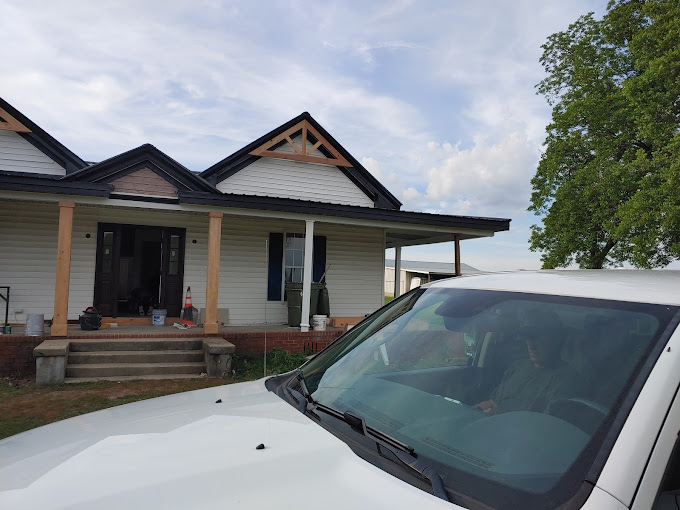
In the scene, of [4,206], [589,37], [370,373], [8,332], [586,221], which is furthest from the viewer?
[589,37]

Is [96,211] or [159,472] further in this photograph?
[96,211]

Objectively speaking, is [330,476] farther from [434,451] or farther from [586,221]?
[586,221]

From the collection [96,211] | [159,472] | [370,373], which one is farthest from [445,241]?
[159,472]

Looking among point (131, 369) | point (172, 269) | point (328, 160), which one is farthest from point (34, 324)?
point (328, 160)

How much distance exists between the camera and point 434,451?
1448mm

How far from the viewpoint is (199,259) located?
1212cm

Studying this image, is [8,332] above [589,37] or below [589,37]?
below

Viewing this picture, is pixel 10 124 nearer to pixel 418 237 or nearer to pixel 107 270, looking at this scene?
pixel 107 270

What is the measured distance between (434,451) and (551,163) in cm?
2082

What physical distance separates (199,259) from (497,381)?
36.6 feet

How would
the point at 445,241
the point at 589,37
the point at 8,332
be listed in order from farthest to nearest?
the point at 589,37 < the point at 445,241 < the point at 8,332

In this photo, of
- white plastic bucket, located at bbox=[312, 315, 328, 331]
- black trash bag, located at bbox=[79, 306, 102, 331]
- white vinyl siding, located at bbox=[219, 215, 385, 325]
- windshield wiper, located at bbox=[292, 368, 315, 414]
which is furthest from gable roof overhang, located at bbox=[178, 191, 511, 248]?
windshield wiper, located at bbox=[292, 368, 315, 414]

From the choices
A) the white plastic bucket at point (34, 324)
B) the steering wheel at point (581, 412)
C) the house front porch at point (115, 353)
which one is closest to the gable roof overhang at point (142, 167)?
the white plastic bucket at point (34, 324)

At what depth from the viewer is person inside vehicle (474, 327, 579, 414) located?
5.09ft
